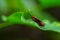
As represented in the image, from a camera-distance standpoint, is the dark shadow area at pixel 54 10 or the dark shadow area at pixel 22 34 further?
the dark shadow area at pixel 54 10

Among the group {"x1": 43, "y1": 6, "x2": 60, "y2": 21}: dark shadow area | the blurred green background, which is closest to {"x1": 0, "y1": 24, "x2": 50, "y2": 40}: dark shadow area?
the blurred green background

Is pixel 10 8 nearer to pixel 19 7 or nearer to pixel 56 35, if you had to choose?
Result: pixel 19 7

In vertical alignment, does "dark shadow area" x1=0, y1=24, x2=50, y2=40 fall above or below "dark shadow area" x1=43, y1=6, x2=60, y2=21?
below

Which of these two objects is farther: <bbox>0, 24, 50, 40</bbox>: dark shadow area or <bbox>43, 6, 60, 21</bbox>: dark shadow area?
<bbox>43, 6, 60, 21</bbox>: dark shadow area

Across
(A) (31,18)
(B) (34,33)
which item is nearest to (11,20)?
(A) (31,18)

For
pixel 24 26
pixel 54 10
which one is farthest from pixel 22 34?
pixel 54 10

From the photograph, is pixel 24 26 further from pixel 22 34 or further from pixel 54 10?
pixel 54 10

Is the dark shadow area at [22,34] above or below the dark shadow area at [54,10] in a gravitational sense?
below

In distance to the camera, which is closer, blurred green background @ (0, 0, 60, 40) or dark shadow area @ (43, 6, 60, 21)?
blurred green background @ (0, 0, 60, 40)

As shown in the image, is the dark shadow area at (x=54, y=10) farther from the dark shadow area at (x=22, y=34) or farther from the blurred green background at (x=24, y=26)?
the dark shadow area at (x=22, y=34)

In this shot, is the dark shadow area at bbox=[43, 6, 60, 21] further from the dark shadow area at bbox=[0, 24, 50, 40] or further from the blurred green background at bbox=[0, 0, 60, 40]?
the dark shadow area at bbox=[0, 24, 50, 40]

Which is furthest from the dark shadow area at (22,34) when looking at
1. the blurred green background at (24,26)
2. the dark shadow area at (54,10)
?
the dark shadow area at (54,10)
